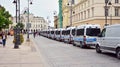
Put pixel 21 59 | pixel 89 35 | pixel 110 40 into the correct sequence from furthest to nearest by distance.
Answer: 1. pixel 89 35
2. pixel 110 40
3. pixel 21 59

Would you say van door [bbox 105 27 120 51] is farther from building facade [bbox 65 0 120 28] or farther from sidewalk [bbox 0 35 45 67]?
building facade [bbox 65 0 120 28]

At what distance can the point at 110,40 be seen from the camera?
2139cm

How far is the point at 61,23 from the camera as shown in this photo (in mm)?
148000

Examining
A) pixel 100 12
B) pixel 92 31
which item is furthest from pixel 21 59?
pixel 100 12

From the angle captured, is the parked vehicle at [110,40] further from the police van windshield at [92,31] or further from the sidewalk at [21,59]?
the police van windshield at [92,31]

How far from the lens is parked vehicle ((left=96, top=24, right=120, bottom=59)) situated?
20084mm

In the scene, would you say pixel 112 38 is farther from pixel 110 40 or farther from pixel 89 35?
pixel 89 35

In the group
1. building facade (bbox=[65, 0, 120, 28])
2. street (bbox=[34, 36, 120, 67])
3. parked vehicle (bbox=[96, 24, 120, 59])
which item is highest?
building facade (bbox=[65, 0, 120, 28])

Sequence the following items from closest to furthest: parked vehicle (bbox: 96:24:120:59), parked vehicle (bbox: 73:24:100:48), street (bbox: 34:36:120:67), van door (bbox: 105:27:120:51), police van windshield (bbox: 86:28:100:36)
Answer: street (bbox: 34:36:120:67)
parked vehicle (bbox: 96:24:120:59)
van door (bbox: 105:27:120:51)
parked vehicle (bbox: 73:24:100:48)
police van windshield (bbox: 86:28:100:36)

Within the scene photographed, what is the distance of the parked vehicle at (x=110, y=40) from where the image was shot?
2008 centimetres

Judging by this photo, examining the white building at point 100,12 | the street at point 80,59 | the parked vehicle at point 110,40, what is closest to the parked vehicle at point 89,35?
the parked vehicle at point 110,40

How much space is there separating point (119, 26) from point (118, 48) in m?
1.38

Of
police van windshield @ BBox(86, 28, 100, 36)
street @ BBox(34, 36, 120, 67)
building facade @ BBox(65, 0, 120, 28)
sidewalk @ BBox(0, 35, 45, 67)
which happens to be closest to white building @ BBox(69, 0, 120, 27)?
building facade @ BBox(65, 0, 120, 28)

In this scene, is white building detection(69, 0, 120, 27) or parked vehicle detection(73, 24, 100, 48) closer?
parked vehicle detection(73, 24, 100, 48)
